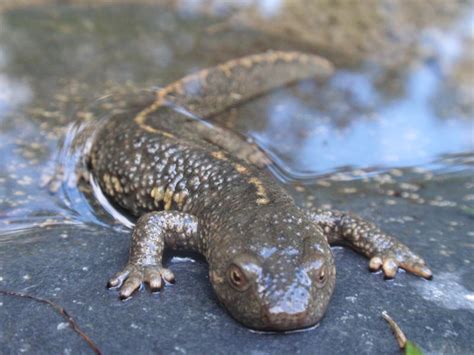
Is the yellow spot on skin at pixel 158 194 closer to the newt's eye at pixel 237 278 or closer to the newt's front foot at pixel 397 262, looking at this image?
the newt's eye at pixel 237 278

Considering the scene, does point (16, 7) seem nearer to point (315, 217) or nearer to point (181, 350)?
point (315, 217)

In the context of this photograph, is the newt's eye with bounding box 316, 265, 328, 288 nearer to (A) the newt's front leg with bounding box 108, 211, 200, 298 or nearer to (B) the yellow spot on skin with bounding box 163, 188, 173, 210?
(A) the newt's front leg with bounding box 108, 211, 200, 298

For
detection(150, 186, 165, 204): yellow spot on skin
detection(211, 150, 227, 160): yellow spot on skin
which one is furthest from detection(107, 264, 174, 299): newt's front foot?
detection(211, 150, 227, 160): yellow spot on skin

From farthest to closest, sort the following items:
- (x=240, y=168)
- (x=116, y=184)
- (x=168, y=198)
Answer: (x=116, y=184) → (x=168, y=198) → (x=240, y=168)

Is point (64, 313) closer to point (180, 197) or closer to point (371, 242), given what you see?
point (180, 197)

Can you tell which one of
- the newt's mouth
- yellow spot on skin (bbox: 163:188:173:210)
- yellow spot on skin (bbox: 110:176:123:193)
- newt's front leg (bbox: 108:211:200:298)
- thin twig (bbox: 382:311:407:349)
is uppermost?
yellow spot on skin (bbox: 110:176:123:193)

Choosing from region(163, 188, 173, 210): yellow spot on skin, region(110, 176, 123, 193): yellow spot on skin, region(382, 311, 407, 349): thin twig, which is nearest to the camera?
region(382, 311, 407, 349): thin twig

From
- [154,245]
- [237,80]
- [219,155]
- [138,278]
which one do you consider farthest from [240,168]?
[237,80]

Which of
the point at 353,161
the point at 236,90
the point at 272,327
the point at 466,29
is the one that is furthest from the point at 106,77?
the point at 466,29

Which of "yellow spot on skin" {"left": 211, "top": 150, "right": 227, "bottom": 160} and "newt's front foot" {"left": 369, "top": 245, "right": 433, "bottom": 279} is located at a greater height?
"yellow spot on skin" {"left": 211, "top": 150, "right": 227, "bottom": 160}
